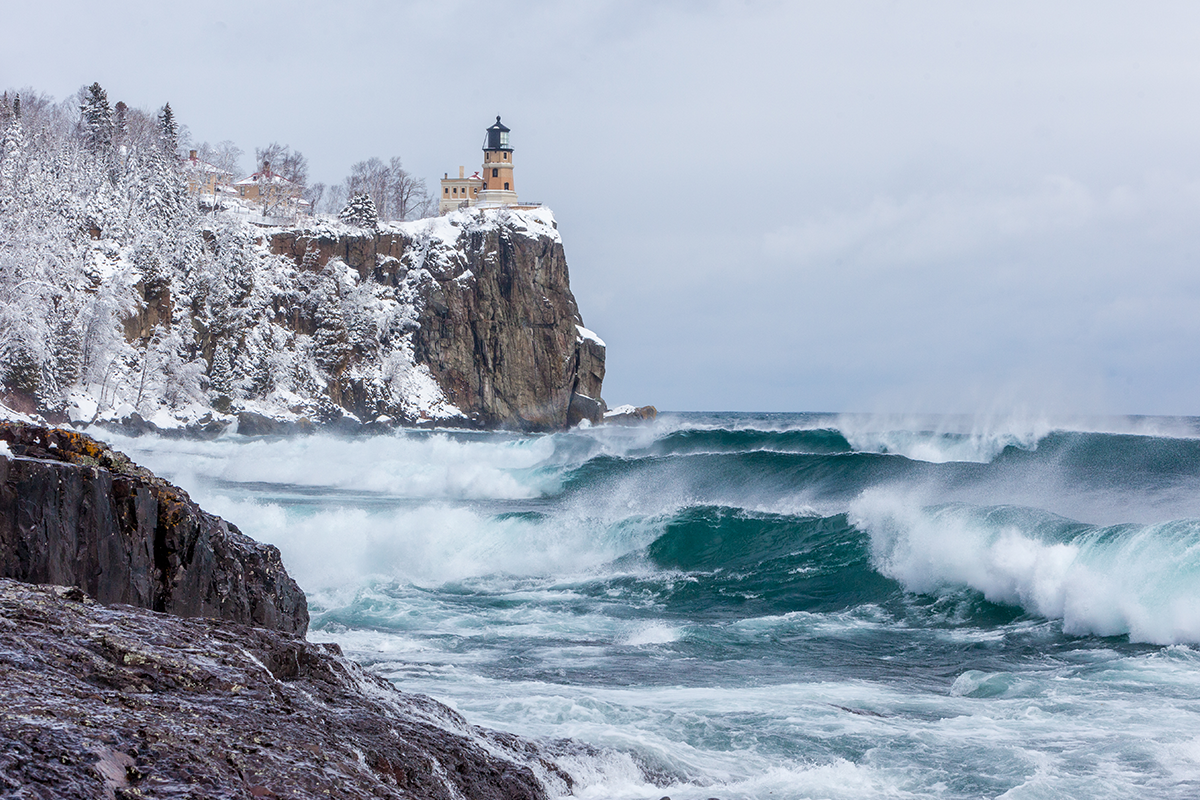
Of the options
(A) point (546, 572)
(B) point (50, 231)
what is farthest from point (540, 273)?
(A) point (546, 572)

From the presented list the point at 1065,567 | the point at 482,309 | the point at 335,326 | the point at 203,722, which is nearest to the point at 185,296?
the point at 335,326

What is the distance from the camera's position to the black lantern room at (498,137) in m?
81.4

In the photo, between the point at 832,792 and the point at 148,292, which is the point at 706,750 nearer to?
the point at 832,792

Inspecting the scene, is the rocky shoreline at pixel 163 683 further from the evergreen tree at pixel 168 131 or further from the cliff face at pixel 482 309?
the evergreen tree at pixel 168 131

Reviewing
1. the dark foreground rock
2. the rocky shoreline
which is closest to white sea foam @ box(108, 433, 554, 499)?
the rocky shoreline

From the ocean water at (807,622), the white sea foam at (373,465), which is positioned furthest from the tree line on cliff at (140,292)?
the ocean water at (807,622)

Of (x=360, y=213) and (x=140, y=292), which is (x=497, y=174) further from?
(x=140, y=292)

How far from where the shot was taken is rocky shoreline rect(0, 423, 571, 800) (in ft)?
10.6

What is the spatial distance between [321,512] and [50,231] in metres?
41.8

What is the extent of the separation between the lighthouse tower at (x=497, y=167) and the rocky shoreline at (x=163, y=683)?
243 ft

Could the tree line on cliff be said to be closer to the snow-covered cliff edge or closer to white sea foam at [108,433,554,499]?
the snow-covered cliff edge

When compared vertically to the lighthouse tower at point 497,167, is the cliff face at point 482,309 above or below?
below

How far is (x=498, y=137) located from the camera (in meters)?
81.9

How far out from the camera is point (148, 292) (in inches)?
2253
